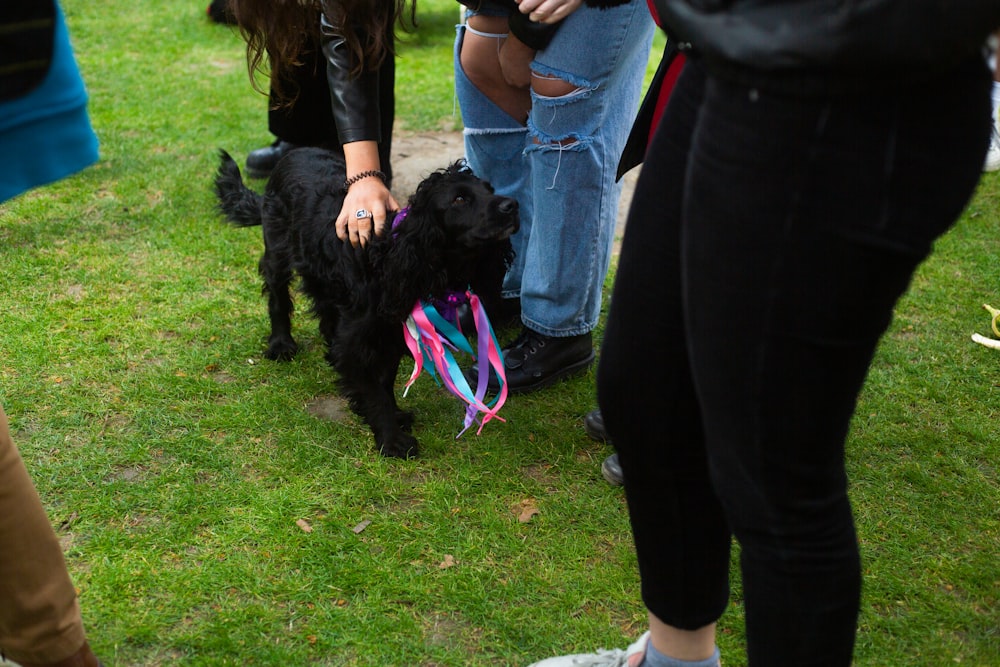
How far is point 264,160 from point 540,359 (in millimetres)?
2538

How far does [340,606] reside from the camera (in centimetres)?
224

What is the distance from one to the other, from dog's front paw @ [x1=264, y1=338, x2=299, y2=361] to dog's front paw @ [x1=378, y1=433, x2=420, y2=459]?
75 cm

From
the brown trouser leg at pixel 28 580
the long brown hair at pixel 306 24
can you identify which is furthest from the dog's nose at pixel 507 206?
the brown trouser leg at pixel 28 580

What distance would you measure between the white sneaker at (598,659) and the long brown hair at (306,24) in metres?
1.84

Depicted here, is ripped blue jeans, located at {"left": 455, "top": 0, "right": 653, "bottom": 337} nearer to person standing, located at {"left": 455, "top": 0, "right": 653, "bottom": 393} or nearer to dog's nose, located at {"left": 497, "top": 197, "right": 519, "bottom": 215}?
person standing, located at {"left": 455, "top": 0, "right": 653, "bottom": 393}

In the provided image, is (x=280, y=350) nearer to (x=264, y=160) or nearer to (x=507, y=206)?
(x=507, y=206)

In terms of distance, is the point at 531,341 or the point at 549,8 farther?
the point at 531,341

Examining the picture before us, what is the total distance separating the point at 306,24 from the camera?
2.89 metres

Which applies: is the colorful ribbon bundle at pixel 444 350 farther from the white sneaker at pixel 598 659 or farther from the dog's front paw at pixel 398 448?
the white sneaker at pixel 598 659

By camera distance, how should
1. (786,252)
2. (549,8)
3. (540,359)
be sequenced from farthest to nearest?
(540,359) < (549,8) < (786,252)

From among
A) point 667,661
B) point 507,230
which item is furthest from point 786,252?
point 507,230

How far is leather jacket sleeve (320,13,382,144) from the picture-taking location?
283 cm

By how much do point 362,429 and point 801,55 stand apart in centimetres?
227

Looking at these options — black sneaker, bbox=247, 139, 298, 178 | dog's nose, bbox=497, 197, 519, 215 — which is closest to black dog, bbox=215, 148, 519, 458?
dog's nose, bbox=497, 197, 519, 215
